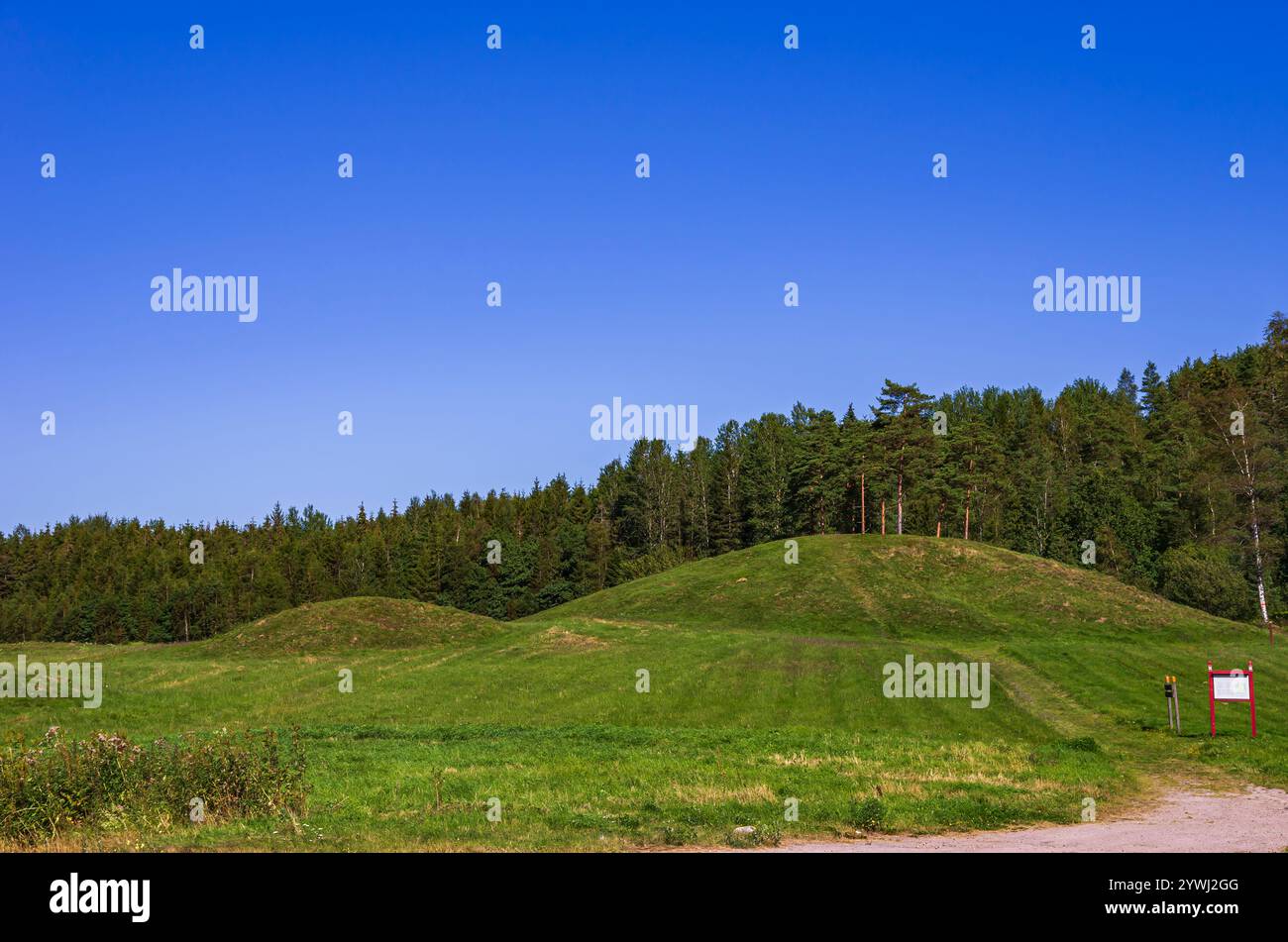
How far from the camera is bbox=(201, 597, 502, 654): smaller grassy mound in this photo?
65438 mm

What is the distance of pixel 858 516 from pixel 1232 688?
97.4 meters

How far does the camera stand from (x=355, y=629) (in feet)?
223

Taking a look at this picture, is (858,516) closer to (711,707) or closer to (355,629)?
(355,629)

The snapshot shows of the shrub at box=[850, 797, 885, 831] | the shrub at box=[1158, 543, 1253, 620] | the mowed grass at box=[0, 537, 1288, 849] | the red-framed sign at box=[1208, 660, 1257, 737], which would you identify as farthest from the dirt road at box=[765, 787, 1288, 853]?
the shrub at box=[1158, 543, 1253, 620]

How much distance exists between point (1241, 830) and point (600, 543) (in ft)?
469

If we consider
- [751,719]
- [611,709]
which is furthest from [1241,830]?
[611,709]

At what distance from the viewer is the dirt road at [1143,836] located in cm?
1574

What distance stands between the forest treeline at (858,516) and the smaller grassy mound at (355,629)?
182 ft

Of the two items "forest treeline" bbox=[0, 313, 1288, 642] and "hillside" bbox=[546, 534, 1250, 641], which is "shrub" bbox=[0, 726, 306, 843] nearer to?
"hillside" bbox=[546, 534, 1250, 641]

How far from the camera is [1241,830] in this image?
1780 cm

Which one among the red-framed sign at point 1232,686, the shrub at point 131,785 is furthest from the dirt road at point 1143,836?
the red-framed sign at point 1232,686

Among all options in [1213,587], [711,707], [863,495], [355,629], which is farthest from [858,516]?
[711,707]
